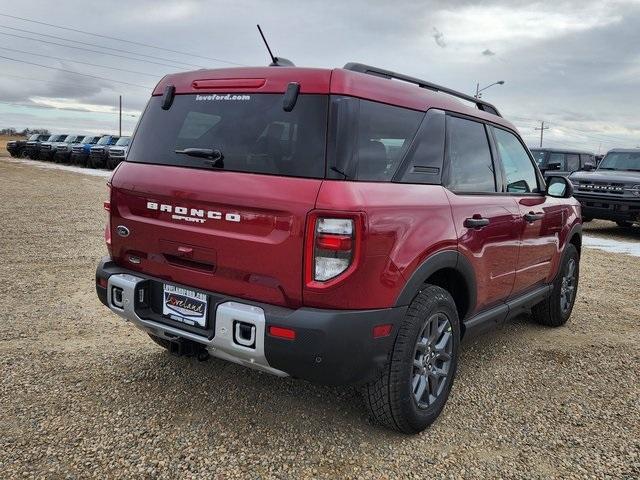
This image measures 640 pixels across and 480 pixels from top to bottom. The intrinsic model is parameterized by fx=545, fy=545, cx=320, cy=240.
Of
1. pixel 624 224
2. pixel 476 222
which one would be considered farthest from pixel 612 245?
pixel 476 222

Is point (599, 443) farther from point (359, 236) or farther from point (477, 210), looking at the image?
point (359, 236)

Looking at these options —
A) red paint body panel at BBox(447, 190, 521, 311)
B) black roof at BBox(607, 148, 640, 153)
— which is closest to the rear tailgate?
red paint body panel at BBox(447, 190, 521, 311)

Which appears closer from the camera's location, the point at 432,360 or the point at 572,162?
the point at 432,360

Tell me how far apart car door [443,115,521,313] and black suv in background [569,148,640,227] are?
8.61 metres

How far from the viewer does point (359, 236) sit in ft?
7.97

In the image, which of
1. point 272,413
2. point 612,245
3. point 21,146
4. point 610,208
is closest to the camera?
point 272,413

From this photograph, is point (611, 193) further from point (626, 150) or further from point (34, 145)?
point (34, 145)

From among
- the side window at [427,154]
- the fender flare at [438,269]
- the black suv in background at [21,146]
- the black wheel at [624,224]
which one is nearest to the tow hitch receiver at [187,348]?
the fender flare at [438,269]

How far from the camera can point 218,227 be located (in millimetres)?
2693

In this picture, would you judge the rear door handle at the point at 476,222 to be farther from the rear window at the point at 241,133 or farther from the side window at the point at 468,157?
the rear window at the point at 241,133

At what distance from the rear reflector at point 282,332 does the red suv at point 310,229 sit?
0.02 metres

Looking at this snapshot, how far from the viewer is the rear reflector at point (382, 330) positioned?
101 inches

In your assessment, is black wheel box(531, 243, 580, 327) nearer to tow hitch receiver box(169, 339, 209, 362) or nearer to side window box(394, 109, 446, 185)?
side window box(394, 109, 446, 185)

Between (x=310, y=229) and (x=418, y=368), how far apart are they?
109cm
